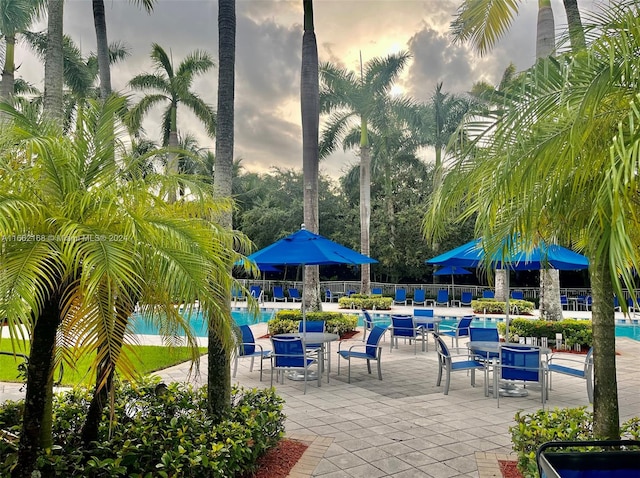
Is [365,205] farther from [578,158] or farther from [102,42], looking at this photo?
[578,158]

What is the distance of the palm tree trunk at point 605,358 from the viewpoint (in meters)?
3.62

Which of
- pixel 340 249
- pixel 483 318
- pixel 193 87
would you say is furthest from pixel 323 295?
pixel 340 249

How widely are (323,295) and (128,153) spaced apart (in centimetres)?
2449

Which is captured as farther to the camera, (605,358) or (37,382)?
(605,358)

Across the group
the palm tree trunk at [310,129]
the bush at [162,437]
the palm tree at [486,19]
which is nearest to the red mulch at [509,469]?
the bush at [162,437]

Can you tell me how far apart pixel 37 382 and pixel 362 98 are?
784 inches

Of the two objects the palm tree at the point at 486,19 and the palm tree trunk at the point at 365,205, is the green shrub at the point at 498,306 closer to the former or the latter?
the palm tree trunk at the point at 365,205

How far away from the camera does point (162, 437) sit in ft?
12.9

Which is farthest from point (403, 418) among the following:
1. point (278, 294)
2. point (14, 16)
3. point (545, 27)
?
point (278, 294)

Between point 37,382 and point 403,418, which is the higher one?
point 37,382

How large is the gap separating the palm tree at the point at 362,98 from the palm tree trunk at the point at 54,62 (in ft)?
40.9

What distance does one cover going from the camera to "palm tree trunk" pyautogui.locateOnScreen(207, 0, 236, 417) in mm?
4543

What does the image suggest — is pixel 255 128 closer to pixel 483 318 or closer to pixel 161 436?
pixel 483 318

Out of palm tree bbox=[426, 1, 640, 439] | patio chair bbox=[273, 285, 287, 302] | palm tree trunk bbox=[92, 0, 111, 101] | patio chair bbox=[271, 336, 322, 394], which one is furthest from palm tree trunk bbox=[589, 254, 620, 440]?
patio chair bbox=[273, 285, 287, 302]
